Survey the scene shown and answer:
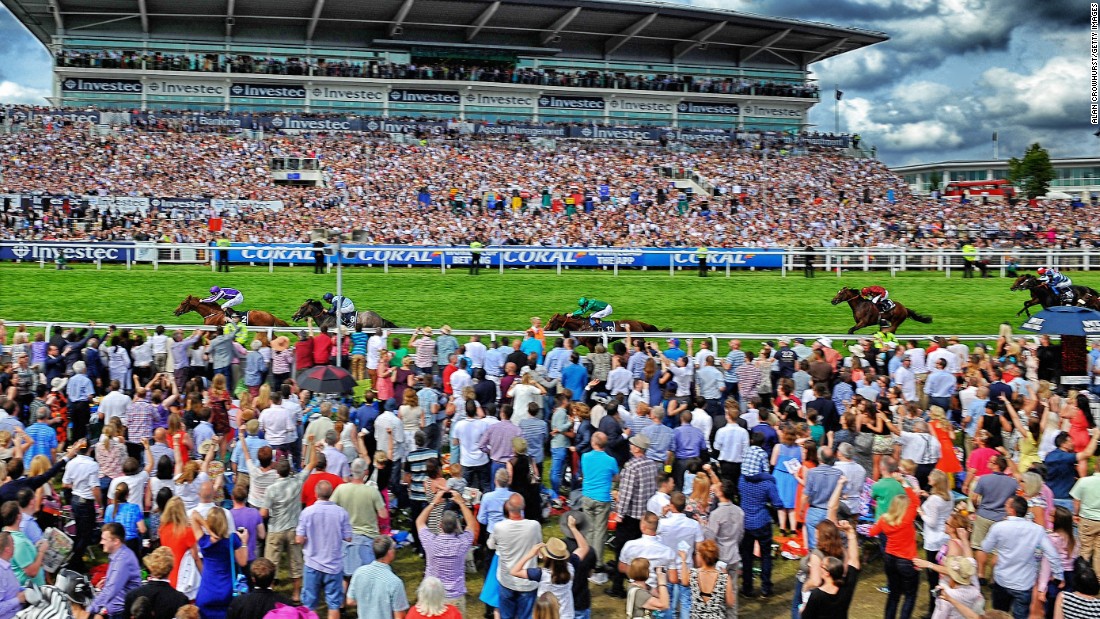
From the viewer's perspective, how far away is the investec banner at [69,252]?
29.5m

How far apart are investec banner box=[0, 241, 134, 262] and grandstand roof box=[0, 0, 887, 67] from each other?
1123 inches

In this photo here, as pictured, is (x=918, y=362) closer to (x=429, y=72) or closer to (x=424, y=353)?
(x=424, y=353)

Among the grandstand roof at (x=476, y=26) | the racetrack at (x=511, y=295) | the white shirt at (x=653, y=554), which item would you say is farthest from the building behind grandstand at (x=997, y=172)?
the white shirt at (x=653, y=554)

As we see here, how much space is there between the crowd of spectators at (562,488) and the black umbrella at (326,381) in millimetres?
322

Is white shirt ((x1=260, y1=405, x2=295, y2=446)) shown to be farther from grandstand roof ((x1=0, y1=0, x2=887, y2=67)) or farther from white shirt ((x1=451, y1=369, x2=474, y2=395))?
grandstand roof ((x1=0, y1=0, x2=887, y2=67))

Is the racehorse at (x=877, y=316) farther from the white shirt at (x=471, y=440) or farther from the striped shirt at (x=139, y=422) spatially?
the striped shirt at (x=139, y=422)

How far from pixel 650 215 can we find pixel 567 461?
33.4 m

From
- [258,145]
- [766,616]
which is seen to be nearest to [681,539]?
[766,616]

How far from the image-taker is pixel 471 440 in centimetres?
959

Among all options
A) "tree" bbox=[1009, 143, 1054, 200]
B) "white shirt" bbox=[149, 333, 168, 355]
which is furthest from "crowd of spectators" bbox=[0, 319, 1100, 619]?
"tree" bbox=[1009, 143, 1054, 200]

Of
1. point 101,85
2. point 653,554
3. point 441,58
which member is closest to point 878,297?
point 653,554

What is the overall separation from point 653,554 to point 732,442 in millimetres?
2834

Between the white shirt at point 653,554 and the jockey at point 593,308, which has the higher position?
the jockey at point 593,308

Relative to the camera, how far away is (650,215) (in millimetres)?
43625
